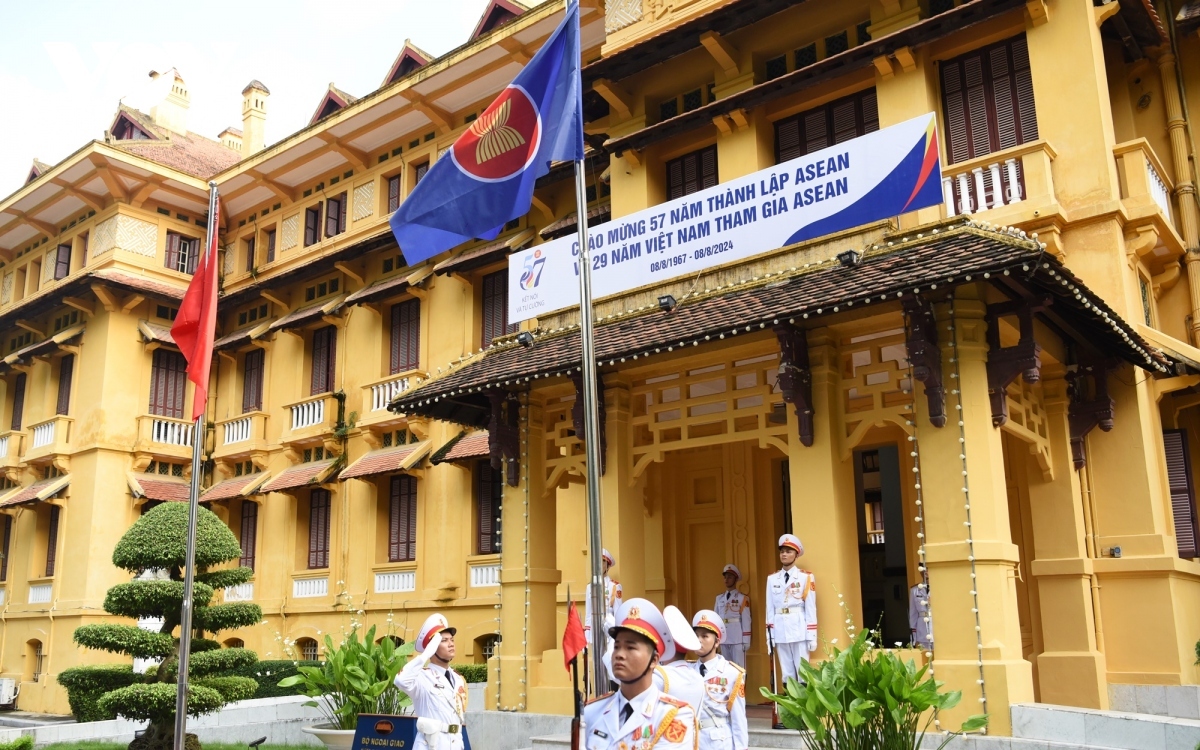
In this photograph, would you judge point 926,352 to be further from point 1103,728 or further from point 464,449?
point 464,449

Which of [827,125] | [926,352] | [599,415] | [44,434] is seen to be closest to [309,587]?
[44,434]

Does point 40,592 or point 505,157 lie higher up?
point 505,157

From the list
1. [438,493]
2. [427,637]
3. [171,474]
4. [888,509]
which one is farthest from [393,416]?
[427,637]

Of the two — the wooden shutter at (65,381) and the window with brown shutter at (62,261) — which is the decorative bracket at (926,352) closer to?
the wooden shutter at (65,381)

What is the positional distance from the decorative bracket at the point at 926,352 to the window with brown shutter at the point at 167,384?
71.7 ft

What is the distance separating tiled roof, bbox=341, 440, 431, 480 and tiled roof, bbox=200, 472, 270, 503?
141 inches

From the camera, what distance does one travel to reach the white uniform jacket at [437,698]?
27.0 ft

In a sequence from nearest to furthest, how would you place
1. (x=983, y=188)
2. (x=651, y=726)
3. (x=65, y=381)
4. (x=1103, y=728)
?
1. (x=651, y=726)
2. (x=1103, y=728)
3. (x=983, y=188)
4. (x=65, y=381)

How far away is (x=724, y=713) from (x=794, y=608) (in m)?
4.21

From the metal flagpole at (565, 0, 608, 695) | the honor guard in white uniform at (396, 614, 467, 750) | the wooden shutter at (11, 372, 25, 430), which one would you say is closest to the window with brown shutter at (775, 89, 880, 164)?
the metal flagpole at (565, 0, 608, 695)

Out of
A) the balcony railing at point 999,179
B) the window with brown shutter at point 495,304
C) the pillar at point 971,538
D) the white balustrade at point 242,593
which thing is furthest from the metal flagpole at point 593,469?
the white balustrade at point 242,593

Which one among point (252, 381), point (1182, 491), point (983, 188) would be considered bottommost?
point (1182, 491)

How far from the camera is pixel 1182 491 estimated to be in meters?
13.5

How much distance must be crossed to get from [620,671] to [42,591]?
86.3 ft
